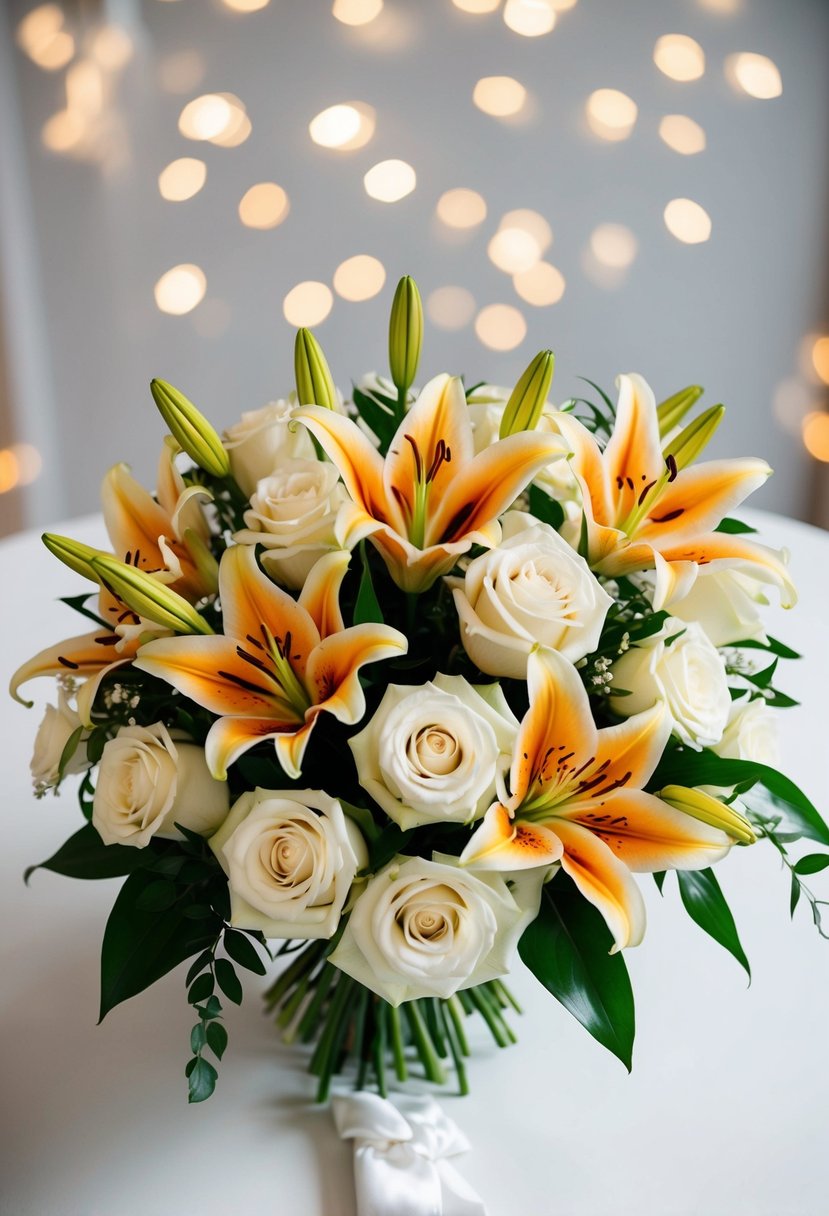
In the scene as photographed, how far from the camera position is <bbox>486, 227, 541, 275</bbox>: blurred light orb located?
218cm

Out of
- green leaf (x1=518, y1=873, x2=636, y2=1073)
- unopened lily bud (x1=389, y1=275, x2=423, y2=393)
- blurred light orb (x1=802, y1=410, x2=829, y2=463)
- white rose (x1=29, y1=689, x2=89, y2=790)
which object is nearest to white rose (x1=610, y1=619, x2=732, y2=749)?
green leaf (x1=518, y1=873, x2=636, y2=1073)

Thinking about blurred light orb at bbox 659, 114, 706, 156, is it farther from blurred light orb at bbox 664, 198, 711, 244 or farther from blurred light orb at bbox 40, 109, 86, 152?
blurred light orb at bbox 40, 109, 86, 152

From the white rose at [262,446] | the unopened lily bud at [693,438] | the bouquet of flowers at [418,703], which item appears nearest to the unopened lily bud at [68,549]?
the bouquet of flowers at [418,703]

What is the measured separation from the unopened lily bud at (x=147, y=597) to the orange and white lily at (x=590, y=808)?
0.18m

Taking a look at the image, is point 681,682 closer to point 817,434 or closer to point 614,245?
point 614,245

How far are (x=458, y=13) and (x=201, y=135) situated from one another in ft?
1.76

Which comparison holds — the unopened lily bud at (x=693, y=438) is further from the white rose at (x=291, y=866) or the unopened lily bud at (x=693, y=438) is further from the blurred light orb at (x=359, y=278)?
the blurred light orb at (x=359, y=278)

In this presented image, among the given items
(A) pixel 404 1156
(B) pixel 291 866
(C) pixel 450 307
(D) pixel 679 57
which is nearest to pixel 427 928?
(B) pixel 291 866

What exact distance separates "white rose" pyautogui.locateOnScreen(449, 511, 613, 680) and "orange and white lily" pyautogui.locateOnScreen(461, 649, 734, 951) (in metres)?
0.02

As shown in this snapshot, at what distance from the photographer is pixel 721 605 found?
63 centimetres

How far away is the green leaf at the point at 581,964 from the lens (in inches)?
21.7

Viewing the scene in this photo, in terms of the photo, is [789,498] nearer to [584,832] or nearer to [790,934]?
[790,934]

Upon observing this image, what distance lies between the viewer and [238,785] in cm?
59

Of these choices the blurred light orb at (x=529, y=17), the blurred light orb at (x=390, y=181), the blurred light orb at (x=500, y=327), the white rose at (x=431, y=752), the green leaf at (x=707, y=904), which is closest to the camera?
the white rose at (x=431, y=752)
